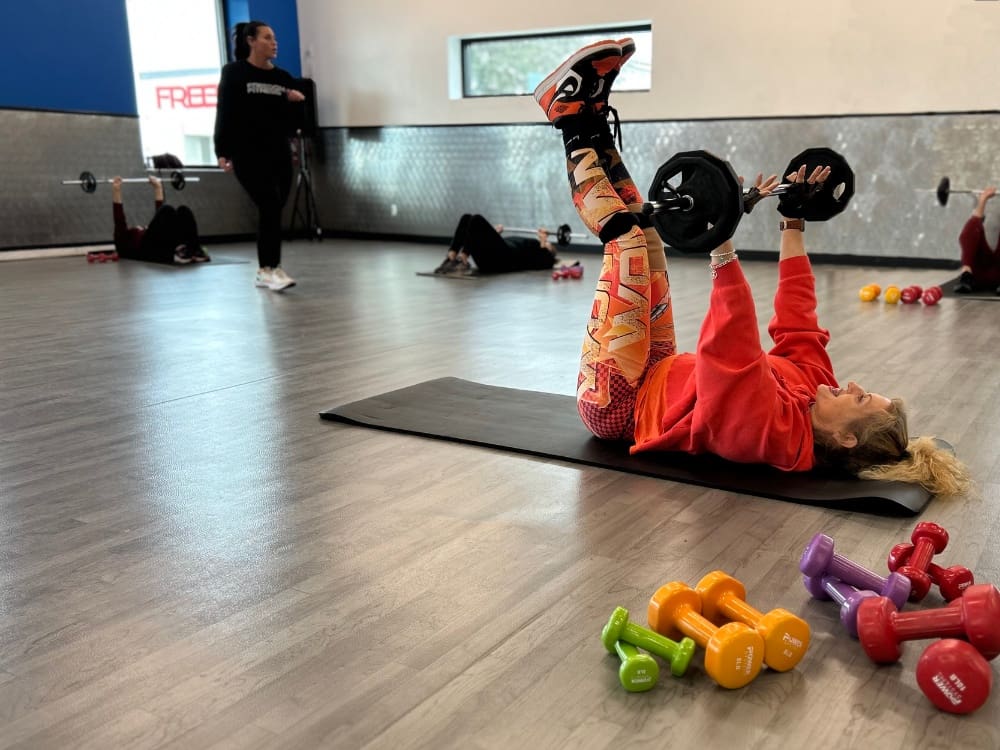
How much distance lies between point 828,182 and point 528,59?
6.30 meters

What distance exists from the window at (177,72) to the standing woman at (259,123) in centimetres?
345

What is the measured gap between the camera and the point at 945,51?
6273 mm

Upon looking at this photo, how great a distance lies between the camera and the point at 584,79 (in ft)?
7.59

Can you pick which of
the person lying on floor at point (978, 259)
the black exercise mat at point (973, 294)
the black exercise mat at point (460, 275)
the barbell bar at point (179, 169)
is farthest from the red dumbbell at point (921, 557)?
the barbell bar at point (179, 169)

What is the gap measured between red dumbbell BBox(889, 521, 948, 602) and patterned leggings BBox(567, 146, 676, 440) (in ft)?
2.52

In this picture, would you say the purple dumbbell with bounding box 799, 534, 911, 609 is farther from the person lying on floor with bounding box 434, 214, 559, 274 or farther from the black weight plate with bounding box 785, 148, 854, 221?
the person lying on floor with bounding box 434, 214, 559, 274

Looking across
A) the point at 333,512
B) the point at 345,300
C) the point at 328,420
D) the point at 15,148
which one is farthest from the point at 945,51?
the point at 15,148

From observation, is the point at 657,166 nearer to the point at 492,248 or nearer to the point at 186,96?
the point at 492,248

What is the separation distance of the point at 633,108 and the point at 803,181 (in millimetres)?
5680

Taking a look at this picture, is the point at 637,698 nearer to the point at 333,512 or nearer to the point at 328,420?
the point at 333,512

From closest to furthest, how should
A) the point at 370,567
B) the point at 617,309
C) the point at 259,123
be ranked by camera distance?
the point at 370,567, the point at 617,309, the point at 259,123

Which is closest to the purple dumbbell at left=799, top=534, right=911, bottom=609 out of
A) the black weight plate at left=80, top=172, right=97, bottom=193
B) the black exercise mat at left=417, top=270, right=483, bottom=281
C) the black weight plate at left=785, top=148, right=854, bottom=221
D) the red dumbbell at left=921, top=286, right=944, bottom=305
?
the black weight plate at left=785, top=148, right=854, bottom=221

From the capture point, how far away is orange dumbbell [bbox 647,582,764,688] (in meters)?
1.20

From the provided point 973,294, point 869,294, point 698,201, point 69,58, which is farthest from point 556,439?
point 69,58
